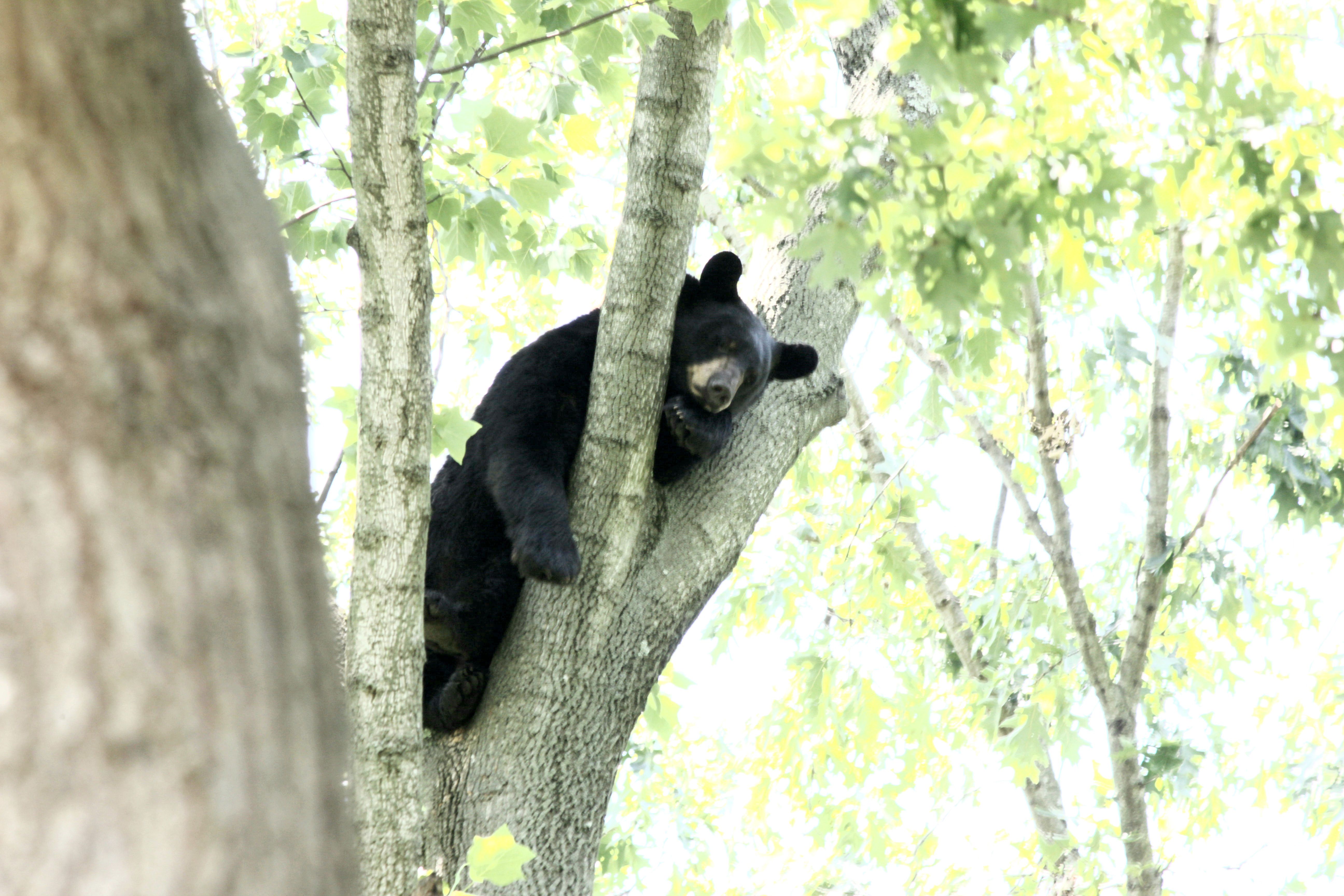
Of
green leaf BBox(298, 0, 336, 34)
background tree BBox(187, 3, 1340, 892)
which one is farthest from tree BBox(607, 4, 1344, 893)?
green leaf BBox(298, 0, 336, 34)

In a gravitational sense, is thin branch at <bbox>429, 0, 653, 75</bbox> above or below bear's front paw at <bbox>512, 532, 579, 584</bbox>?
above

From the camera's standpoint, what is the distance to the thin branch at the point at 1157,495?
5.46 meters

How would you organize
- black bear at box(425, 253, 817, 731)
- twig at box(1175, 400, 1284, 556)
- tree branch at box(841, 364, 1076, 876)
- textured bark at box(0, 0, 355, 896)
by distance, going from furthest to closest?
tree branch at box(841, 364, 1076, 876) < twig at box(1175, 400, 1284, 556) < black bear at box(425, 253, 817, 731) < textured bark at box(0, 0, 355, 896)

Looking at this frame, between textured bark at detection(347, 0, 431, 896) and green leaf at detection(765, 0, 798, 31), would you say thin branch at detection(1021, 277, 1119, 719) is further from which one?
textured bark at detection(347, 0, 431, 896)

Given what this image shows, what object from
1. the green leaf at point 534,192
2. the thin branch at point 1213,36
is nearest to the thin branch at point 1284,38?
the thin branch at point 1213,36

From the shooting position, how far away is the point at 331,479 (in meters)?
2.61

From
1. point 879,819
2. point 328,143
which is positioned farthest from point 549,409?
point 879,819

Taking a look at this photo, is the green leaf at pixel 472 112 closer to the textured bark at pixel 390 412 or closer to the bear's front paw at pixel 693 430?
the textured bark at pixel 390 412

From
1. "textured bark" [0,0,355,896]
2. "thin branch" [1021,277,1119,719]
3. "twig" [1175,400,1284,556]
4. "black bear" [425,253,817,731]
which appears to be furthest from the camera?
"thin branch" [1021,277,1119,719]

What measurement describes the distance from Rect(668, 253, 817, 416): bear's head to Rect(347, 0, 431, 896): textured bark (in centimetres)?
157

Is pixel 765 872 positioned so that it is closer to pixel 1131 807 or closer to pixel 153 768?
pixel 1131 807

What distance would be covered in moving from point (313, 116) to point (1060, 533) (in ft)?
13.8

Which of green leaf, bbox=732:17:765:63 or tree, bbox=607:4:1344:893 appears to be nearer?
tree, bbox=607:4:1344:893

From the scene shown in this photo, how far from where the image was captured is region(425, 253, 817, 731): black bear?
3.09 m
